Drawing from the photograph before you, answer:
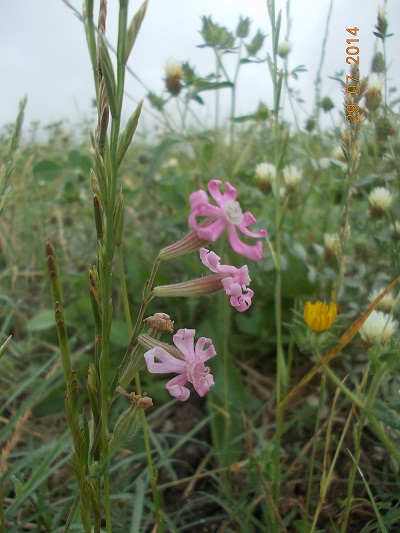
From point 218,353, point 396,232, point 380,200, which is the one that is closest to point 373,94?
point 380,200

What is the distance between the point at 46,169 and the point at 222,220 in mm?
1721

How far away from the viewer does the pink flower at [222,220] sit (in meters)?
0.60

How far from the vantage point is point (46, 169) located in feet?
7.14

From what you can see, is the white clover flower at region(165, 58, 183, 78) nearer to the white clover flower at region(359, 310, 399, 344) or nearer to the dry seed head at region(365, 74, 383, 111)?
the dry seed head at region(365, 74, 383, 111)

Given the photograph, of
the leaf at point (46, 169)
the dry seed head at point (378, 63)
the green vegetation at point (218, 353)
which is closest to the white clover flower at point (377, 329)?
the green vegetation at point (218, 353)

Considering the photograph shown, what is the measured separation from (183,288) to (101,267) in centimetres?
13

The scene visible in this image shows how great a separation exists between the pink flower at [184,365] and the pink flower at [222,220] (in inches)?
5.0

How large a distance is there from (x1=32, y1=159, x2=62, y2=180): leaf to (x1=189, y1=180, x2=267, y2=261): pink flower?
1.65m

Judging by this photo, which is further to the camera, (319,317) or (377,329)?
(377,329)

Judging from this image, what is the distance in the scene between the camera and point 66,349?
0.64 meters

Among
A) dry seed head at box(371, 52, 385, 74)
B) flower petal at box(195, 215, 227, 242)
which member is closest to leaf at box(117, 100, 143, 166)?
flower petal at box(195, 215, 227, 242)

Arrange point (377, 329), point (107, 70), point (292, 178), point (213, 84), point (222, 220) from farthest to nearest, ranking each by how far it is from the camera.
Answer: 1. point (292, 178)
2. point (213, 84)
3. point (377, 329)
4. point (222, 220)
5. point (107, 70)

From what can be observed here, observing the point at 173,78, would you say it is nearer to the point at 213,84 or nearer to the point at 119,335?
the point at 213,84

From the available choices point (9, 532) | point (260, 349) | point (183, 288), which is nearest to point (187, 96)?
point (260, 349)
